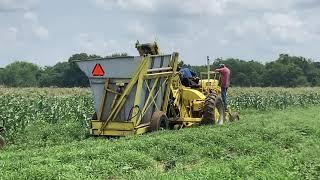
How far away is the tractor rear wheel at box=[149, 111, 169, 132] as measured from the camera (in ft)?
49.8

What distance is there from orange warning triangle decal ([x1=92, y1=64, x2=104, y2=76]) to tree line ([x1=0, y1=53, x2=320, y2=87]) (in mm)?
54246

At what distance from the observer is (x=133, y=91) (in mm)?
14633

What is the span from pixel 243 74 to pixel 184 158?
68978 mm

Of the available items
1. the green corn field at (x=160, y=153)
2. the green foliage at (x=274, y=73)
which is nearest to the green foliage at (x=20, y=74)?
the green foliage at (x=274, y=73)

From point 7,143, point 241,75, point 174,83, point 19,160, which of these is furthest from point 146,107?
point 241,75

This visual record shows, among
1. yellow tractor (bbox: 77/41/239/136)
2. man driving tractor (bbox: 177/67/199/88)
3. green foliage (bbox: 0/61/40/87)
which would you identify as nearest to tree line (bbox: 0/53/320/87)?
green foliage (bbox: 0/61/40/87)

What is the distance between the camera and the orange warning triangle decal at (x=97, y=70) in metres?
14.9

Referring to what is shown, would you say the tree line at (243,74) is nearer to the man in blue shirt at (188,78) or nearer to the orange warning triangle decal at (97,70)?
the man in blue shirt at (188,78)

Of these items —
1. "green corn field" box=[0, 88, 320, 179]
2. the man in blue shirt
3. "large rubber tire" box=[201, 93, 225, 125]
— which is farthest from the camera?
the man in blue shirt

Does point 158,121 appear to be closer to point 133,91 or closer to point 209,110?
point 133,91

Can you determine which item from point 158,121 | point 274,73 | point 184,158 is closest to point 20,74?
point 274,73

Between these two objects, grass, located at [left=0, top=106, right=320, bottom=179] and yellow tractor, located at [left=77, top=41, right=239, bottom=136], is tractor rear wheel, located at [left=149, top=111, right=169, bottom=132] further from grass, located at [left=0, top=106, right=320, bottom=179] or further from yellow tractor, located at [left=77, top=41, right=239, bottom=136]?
grass, located at [left=0, top=106, right=320, bottom=179]

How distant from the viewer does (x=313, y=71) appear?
92250 mm

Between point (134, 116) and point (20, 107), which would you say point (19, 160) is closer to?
point (134, 116)
